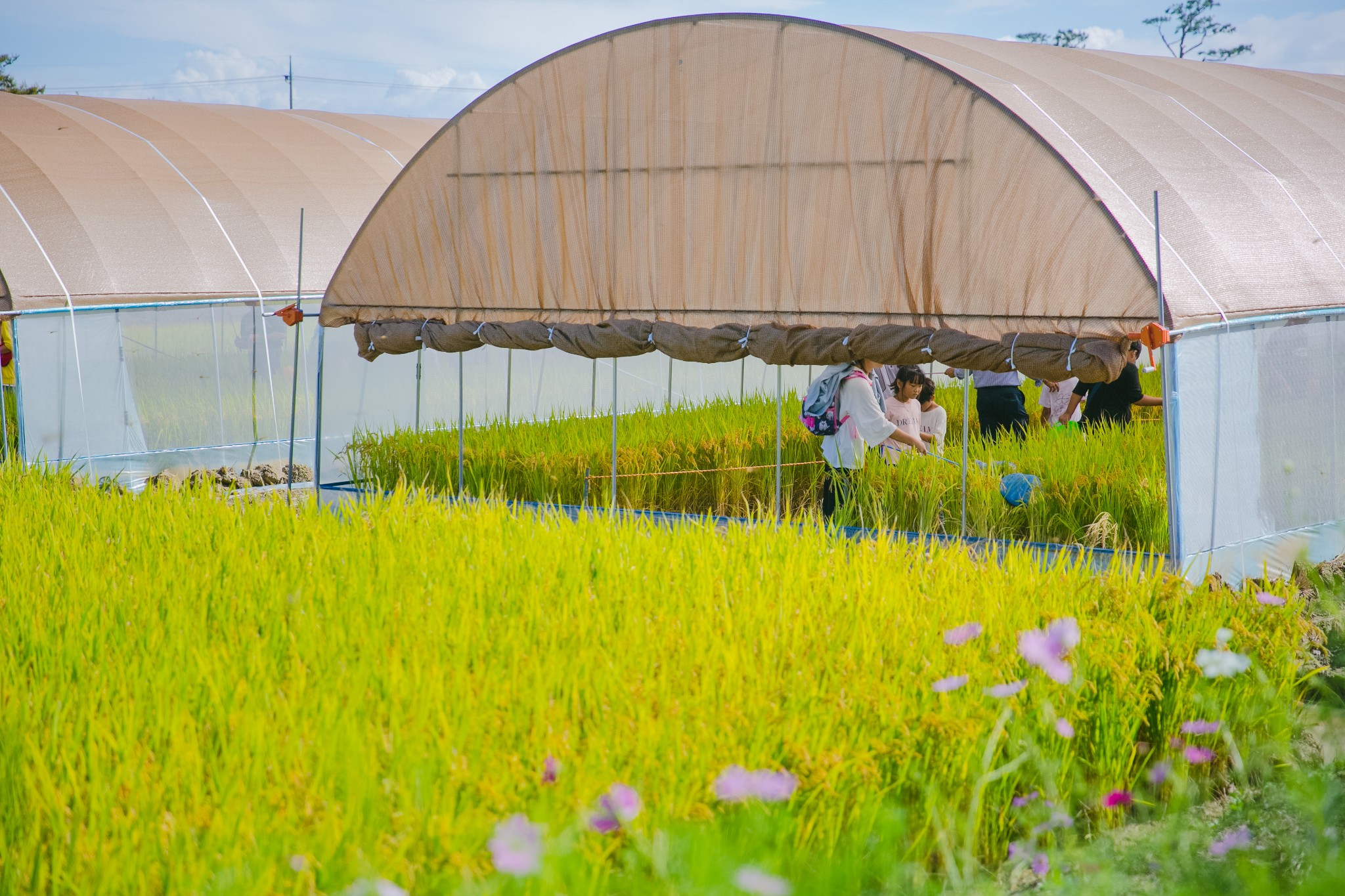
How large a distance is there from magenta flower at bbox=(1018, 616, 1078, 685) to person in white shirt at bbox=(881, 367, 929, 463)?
167 inches

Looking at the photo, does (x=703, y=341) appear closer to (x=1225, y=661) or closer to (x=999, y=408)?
(x=999, y=408)


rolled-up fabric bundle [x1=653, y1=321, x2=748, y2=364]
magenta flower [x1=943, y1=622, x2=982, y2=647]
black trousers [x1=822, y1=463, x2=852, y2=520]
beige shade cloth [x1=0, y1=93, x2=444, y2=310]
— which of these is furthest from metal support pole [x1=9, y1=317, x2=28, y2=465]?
magenta flower [x1=943, y1=622, x2=982, y2=647]

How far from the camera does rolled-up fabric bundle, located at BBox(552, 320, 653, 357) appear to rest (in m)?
7.05

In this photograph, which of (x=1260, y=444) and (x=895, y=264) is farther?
(x=895, y=264)

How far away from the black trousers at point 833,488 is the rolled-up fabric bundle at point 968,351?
0.79 m

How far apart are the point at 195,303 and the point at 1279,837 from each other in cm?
1011

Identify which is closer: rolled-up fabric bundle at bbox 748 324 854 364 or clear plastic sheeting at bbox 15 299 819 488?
rolled-up fabric bundle at bbox 748 324 854 364

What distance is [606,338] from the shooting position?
7.15m

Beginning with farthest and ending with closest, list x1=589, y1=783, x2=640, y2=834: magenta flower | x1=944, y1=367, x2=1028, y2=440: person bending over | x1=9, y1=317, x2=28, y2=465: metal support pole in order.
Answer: x1=9, y1=317, x2=28, y2=465: metal support pole < x1=944, y1=367, x2=1028, y2=440: person bending over < x1=589, y1=783, x2=640, y2=834: magenta flower

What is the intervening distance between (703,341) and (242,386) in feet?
19.4

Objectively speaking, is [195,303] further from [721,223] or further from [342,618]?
[342,618]

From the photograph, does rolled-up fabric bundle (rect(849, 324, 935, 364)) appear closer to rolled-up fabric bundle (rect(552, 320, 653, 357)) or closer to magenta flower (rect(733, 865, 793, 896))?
rolled-up fabric bundle (rect(552, 320, 653, 357))

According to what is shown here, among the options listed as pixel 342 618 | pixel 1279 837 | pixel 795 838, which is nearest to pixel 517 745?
pixel 795 838

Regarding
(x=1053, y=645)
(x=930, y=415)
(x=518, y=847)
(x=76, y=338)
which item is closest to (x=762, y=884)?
(x=518, y=847)
